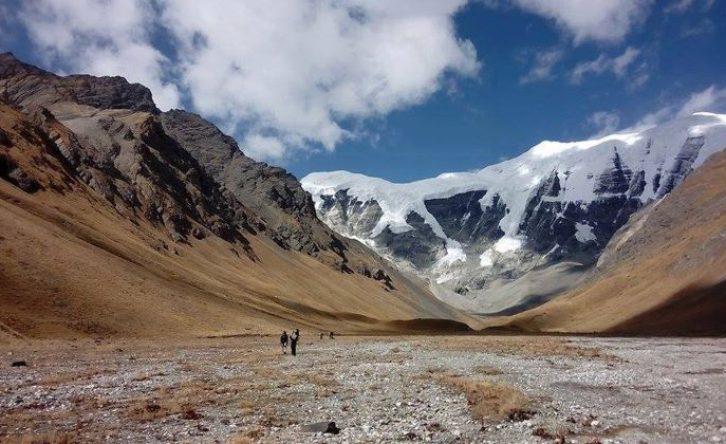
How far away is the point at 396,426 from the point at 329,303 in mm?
133885

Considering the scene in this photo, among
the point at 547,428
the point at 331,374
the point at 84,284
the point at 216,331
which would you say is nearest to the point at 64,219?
the point at 84,284

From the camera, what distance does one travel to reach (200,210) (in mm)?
160125

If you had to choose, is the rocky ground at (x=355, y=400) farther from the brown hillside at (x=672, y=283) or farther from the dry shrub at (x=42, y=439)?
the brown hillside at (x=672, y=283)

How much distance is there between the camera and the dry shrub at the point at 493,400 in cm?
2072

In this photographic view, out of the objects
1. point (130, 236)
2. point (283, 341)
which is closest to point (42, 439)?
point (283, 341)

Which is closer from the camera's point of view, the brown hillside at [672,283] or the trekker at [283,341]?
the trekker at [283,341]

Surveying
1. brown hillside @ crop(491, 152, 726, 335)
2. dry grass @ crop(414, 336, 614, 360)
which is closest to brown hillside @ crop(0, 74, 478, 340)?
dry grass @ crop(414, 336, 614, 360)

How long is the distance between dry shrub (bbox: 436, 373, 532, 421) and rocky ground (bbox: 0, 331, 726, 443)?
64mm

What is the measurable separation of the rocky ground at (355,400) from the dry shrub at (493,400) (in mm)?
64

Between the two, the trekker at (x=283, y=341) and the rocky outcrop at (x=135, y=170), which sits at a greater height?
the rocky outcrop at (x=135, y=170)

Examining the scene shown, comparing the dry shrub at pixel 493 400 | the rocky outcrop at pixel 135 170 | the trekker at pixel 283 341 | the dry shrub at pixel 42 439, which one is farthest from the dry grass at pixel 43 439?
the rocky outcrop at pixel 135 170

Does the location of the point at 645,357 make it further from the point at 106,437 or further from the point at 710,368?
the point at 106,437

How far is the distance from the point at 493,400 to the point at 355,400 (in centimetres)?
556

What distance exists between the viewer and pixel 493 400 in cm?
2328
